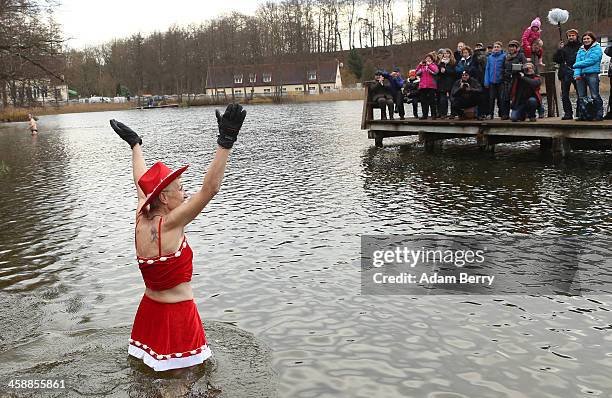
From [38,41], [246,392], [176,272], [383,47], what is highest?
[383,47]

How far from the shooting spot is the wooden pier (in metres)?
15.6

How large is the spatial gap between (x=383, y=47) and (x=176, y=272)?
422ft

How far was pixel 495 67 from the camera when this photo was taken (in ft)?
58.9

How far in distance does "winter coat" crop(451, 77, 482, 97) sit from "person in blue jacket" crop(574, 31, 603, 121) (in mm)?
3545

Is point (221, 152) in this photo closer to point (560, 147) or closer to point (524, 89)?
point (560, 147)

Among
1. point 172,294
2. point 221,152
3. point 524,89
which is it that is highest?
point 524,89

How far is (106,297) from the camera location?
8000 millimetres

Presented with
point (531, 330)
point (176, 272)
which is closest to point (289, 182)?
point (531, 330)

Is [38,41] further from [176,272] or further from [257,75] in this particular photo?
[257,75]

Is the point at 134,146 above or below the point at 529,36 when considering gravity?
below

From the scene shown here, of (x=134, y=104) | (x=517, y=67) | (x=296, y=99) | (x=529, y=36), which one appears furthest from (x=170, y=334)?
(x=134, y=104)

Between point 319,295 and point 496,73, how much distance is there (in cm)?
1258

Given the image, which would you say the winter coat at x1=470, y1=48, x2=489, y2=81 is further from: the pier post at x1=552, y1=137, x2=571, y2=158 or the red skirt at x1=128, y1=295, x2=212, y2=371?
the red skirt at x1=128, y1=295, x2=212, y2=371

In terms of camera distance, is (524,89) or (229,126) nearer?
(229,126)
